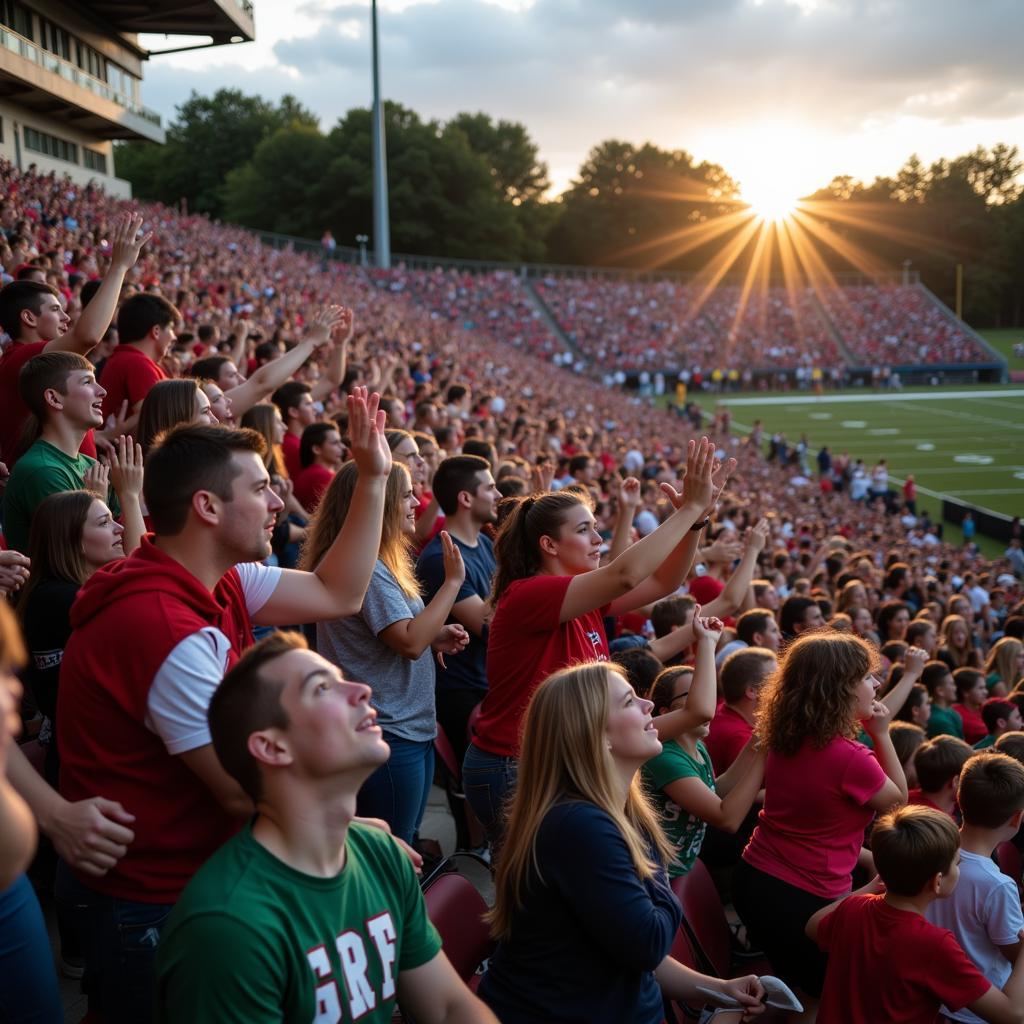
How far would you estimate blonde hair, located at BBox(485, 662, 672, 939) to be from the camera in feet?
9.43

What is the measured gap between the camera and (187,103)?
258ft

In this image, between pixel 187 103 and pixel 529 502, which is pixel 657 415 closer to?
pixel 529 502

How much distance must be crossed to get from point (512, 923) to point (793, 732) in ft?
5.27

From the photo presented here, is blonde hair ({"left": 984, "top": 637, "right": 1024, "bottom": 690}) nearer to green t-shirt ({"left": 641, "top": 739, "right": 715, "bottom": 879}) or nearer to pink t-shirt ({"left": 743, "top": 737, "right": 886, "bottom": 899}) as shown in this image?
pink t-shirt ({"left": 743, "top": 737, "right": 886, "bottom": 899})

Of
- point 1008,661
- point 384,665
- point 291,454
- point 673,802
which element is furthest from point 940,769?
point 291,454

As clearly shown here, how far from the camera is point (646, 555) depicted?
3.69m

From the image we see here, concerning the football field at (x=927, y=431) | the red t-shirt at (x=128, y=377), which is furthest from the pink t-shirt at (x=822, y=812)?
the football field at (x=927, y=431)

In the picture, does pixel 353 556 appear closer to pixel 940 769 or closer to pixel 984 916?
pixel 984 916

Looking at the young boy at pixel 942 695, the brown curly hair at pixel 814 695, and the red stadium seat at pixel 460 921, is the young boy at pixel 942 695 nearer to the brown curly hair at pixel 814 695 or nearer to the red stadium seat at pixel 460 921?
the brown curly hair at pixel 814 695

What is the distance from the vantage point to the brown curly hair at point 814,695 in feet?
13.2

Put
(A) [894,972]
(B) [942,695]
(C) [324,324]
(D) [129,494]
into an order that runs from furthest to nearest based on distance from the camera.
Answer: (B) [942,695] < (C) [324,324] < (D) [129,494] < (A) [894,972]

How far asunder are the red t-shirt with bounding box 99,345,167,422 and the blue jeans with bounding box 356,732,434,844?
2.76 metres

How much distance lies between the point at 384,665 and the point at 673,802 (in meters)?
1.26

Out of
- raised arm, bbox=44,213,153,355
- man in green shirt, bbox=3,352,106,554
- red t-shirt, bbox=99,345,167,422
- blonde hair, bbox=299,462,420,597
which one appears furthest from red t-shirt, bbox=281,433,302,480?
blonde hair, bbox=299,462,420,597
